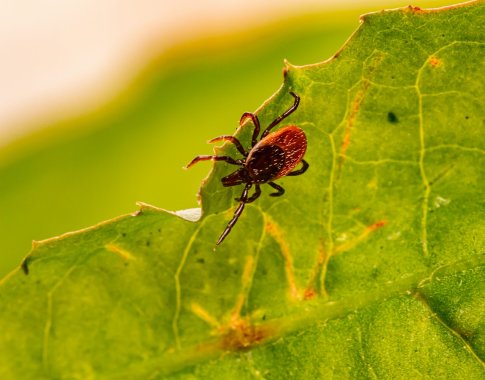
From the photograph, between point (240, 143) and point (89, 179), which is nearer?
point (240, 143)

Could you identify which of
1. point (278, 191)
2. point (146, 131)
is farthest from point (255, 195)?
point (146, 131)

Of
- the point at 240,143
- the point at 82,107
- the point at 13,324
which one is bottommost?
the point at 82,107

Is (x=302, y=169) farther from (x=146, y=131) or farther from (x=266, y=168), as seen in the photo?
(x=146, y=131)

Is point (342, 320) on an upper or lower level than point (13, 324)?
lower

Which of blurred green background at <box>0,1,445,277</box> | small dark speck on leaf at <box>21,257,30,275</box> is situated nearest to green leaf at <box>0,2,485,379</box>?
small dark speck on leaf at <box>21,257,30,275</box>

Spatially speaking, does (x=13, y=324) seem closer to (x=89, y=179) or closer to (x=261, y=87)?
(x=89, y=179)

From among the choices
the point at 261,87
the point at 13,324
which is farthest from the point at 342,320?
the point at 261,87
